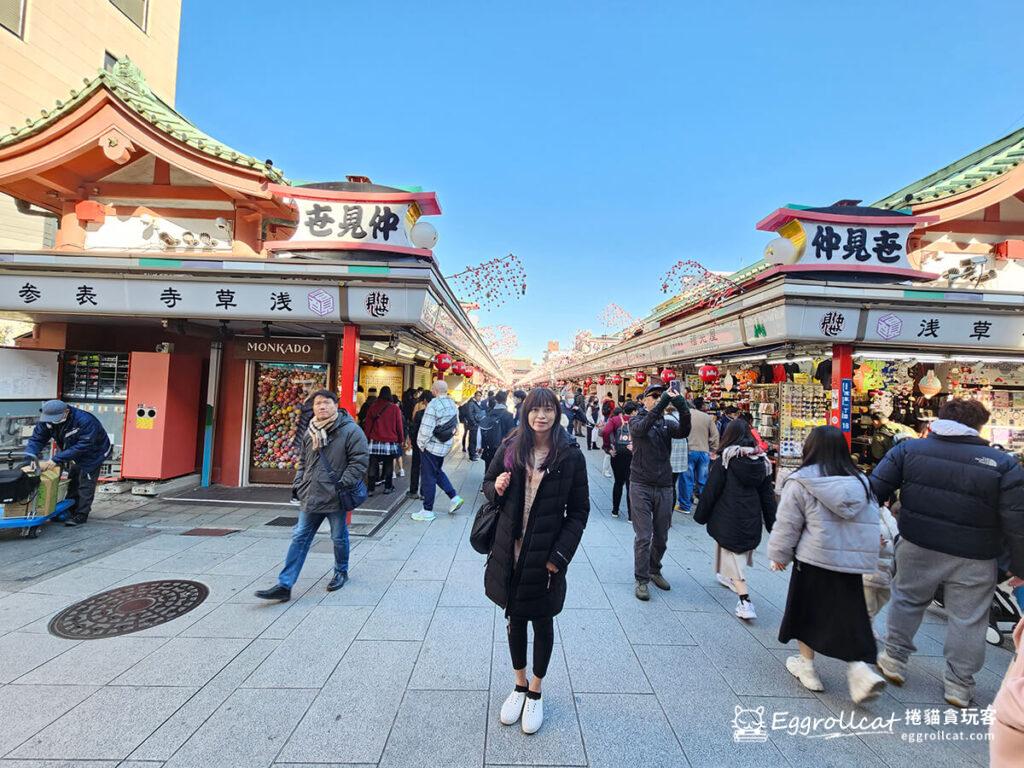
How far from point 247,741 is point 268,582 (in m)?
2.37

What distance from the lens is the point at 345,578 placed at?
4.53 metres

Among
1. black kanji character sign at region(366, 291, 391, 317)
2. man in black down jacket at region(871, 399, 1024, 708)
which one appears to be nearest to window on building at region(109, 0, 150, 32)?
black kanji character sign at region(366, 291, 391, 317)

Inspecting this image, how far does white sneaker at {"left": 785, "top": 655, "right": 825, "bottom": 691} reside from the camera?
3037mm

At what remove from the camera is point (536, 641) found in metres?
2.57

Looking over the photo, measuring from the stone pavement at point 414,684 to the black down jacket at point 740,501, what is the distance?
77cm

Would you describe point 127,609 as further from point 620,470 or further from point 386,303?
point 620,470

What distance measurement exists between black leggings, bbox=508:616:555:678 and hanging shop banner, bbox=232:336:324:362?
7069 mm

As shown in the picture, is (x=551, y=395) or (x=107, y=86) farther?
(x=107, y=86)

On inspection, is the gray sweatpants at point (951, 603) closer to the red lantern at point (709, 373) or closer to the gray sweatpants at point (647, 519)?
the gray sweatpants at point (647, 519)

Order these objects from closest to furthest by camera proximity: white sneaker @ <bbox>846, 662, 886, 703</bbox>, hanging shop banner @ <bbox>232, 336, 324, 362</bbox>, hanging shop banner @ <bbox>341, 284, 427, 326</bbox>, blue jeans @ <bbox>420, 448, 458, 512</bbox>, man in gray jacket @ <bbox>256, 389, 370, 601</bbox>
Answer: white sneaker @ <bbox>846, 662, 886, 703</bbox> < man in gray jacket @ <bbox>256, 389, 370, 601</bbox> < hanging shop banner @ <bbox>341, 284, 427, 326</bbox> < blue jeans @ <bbox>420, 448, 458, 512</bbox> < hanging shop banner @ <bbox>232, 336, 324, 362</bbox>

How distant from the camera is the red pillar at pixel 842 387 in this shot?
21.4ft

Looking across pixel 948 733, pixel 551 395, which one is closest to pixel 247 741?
pixel 551 395

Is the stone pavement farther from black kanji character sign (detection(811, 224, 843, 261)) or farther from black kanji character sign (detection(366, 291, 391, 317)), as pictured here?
black kanji character sign (detection(811, 224, 843, 261))

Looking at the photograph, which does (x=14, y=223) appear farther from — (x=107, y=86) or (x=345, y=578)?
(x=345, y=578)
